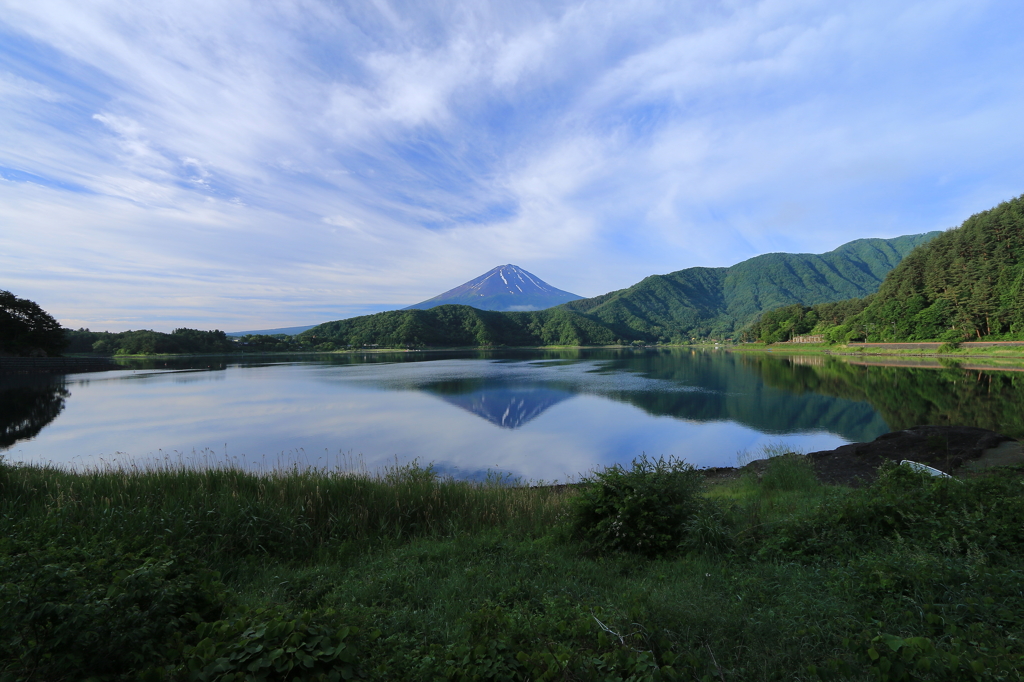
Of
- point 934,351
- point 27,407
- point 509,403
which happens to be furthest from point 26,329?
point 934,351

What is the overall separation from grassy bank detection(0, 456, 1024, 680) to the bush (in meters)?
0.03

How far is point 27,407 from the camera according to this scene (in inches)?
925

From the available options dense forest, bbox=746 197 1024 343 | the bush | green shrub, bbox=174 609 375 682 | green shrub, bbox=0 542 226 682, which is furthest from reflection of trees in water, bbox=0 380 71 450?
dense forest, bbox=746 197 1024 343

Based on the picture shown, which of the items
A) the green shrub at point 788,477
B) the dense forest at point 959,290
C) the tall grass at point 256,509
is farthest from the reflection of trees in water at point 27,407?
the dense forest at point 959,290

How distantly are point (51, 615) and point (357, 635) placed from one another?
1716 millimetres

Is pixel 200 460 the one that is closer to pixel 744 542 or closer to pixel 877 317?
pixel 744 542

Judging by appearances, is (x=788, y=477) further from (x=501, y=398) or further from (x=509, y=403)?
(x=501, y=398)

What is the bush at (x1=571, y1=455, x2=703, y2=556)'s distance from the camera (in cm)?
511

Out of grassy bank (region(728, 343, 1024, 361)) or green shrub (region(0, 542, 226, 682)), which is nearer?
green shrub (region(0, 542, 226, 682))

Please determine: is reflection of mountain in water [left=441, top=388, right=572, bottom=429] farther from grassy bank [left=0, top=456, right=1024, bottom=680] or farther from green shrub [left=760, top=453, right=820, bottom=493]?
grassy bank [left=0, top=456, right=1024, bottom=680]

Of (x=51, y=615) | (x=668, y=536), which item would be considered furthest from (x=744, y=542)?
(x=51, y=615)

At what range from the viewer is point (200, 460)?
13.4 metres

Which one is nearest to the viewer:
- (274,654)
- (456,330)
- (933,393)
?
(274,654)

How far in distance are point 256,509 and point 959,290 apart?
8242cm
